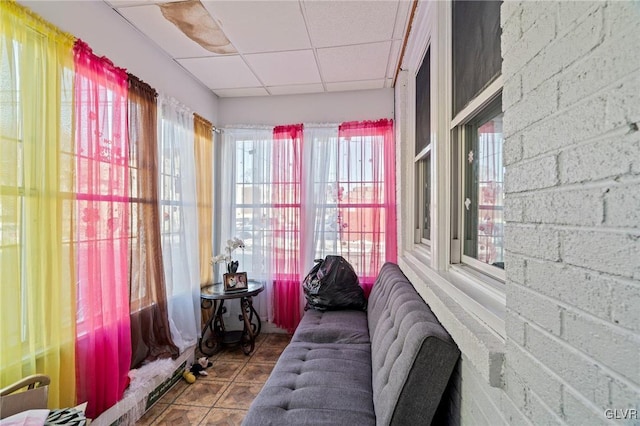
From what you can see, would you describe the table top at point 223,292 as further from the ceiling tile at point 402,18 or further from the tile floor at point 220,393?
the ceiling tile at point 402,18

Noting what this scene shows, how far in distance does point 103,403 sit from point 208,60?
2587 millimetres

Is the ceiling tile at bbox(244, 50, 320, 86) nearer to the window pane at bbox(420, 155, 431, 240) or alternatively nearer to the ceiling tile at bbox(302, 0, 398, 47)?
the ceiling tile at bbox(302, 0, 398, 47)

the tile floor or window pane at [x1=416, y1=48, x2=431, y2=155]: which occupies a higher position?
window pane at [x1=416, y1=48, x2=431, y2=155]

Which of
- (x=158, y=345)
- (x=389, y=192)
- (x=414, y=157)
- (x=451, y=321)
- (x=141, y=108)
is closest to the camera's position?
(x=451, y=321)

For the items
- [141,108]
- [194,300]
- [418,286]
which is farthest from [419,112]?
[194,300]

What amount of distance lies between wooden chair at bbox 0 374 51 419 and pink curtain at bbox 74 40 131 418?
315mm

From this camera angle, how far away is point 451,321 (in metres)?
1.07

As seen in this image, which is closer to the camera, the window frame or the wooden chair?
the wooden chair

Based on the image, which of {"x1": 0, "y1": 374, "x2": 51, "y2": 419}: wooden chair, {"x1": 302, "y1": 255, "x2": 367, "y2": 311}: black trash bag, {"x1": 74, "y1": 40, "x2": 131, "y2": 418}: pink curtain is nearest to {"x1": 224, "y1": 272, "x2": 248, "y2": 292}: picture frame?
{"x1": 302, "y1": 255, "x2": 367, "y2": 311}: black trash bag

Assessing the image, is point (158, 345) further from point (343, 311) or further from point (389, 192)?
point (389, 192)

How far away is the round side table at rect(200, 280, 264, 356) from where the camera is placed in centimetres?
284

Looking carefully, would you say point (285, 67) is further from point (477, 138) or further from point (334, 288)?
point (334, 288)

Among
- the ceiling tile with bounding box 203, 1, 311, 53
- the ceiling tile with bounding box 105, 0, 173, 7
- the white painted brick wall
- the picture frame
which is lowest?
the picture frame

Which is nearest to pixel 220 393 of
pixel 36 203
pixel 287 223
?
pixel 287 223
